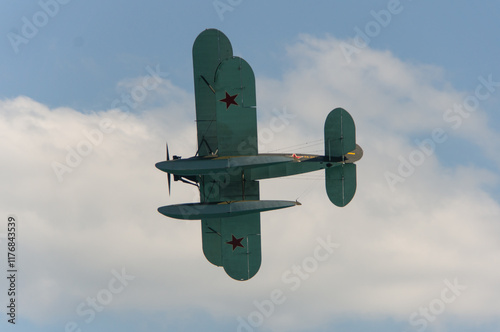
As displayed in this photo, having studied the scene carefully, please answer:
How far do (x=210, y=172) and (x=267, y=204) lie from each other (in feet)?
10.0

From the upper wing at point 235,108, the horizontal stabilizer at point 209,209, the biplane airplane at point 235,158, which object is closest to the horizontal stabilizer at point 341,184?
the biplane airplane at point 235,158

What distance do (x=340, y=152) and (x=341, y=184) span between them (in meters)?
1.48

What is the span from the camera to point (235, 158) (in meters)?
43.1

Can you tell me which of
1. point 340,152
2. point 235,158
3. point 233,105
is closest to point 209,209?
point 235,158

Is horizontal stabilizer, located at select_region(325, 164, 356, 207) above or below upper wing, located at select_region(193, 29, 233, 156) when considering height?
below

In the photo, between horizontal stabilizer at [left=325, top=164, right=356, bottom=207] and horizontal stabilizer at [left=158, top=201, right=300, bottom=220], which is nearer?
horizontal stabilizer at [left=158, top=201, right=300, bottom=220]

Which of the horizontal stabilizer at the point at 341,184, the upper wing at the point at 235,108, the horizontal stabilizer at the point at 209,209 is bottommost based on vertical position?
the horizontal stabilizer at the point at 209,209

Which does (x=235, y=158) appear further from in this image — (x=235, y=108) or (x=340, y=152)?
(x=340, y=152)

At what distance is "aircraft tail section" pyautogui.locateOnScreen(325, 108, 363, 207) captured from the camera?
4519cm

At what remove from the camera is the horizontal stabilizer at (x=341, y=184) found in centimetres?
4506

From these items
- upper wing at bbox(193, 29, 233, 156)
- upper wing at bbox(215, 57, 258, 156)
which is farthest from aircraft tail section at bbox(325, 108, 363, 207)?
upper wing at bbox(193, 29, 233, 156)

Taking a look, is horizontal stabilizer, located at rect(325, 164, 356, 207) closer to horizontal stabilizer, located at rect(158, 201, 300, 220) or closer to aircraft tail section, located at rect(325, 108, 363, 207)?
aircraft tail section, located at rect(325, 108, 363, 207)

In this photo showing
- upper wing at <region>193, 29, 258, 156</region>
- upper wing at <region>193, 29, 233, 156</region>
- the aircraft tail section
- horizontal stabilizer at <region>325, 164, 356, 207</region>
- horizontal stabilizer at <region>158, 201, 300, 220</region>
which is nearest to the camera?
upper wing at <region>193, 29, 258, 156</region>

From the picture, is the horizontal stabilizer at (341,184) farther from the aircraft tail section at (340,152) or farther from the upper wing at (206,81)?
the upper wing at (206,81)
